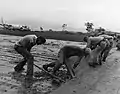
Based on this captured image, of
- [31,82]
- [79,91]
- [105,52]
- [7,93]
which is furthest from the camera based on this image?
[105,52]

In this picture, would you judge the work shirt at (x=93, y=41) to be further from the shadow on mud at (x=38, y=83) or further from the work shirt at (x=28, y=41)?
the work shirt at (x=28, y=41)

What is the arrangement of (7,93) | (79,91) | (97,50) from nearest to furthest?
1. (7,93)
2. (79,91)
3. (97,50)

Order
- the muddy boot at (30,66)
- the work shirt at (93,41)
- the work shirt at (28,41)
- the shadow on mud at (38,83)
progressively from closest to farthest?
the shadow on mud at (38,83) < the work shirt at (28,41) < the muddy boot at (30,66) < the work shirt at (93,41)

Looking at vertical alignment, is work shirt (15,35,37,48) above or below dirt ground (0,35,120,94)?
above

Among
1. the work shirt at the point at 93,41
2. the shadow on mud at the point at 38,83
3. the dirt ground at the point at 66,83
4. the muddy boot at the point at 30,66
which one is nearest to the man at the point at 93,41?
the work shirt at the point at 93,41

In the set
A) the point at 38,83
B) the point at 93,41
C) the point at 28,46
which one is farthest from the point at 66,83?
the point at 93,41

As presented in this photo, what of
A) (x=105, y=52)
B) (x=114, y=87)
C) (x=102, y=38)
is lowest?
(x=114, y=87)

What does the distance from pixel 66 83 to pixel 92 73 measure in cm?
213

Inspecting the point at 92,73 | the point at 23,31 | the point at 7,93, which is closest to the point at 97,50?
the point at 92,73

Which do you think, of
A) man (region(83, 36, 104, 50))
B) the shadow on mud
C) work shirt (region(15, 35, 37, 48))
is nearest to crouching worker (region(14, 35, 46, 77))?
work shirt (region(15, 35, 37, 48))

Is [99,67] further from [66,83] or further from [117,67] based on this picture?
[66,83]

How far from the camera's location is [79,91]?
271 inches

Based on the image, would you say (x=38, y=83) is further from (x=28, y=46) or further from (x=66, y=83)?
(x=28, y=46)

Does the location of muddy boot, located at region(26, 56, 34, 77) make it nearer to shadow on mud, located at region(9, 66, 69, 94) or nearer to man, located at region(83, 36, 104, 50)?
Answer: shadow on mud, located at region(9, 66, 69, 94)
